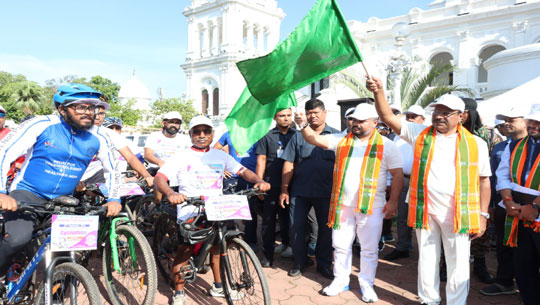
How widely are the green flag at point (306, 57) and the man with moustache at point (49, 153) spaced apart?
4.81ft

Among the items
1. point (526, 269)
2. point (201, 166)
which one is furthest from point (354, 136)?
point (526, 269)

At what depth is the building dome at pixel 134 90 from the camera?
64.0 metres

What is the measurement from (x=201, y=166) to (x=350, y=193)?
1.47m

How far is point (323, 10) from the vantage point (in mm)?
3764

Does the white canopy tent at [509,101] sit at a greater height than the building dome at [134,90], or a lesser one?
lesser

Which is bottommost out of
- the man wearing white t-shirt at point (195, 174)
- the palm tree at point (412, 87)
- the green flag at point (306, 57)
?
the man wearing white t-shirt at point (195, 174)

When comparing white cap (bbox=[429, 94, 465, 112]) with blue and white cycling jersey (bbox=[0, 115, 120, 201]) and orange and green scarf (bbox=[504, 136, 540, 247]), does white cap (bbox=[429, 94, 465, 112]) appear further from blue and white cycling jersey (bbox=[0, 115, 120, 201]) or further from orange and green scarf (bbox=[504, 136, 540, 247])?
blue and white cycling jersey (bbox=[0, 115, 120, 201])

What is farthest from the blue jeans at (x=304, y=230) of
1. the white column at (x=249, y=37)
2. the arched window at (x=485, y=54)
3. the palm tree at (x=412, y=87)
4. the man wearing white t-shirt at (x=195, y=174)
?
the white column at (x=249, y=37)

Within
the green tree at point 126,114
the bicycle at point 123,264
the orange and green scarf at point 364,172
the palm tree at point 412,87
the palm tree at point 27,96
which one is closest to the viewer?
the bicycle at point 123,264

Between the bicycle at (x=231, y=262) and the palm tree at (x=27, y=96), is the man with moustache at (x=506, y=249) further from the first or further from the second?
the palm tree at (x=27, y=96)

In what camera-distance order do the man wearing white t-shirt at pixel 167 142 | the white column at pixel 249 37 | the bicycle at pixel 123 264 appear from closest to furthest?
1. the bicycle at pixel 123 264
2. the man wearing white t-shirt at pixel 167 142
3. the white column at pixel 249 37

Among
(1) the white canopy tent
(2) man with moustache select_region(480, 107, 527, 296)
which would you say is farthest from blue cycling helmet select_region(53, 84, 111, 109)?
(1) the white canopy tent

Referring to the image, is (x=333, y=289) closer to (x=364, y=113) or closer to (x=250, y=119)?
→ (x=364, y=113)

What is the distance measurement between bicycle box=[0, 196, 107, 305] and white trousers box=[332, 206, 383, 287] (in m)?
2.26
